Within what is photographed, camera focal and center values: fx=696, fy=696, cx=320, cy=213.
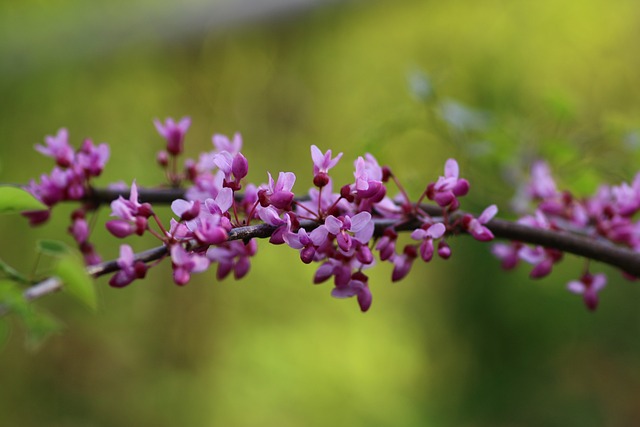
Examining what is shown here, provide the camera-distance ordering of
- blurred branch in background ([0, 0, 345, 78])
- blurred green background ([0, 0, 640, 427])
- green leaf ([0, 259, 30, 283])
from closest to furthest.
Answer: green leaf ([0, 259, 30, 283]) < blurred green background ([0, 0, 640, 427]) < blurred branch in background ([0, 0, 345, 78])

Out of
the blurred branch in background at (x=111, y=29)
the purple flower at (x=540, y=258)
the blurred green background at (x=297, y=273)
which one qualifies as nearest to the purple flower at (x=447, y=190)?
the purple flower at (x=540, y=258)

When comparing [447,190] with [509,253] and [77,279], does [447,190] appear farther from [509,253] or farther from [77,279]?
[77,279]

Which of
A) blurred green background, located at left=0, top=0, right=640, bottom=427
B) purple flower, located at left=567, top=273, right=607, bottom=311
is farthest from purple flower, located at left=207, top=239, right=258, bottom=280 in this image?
blurred green background, located at left=0, top=0, right=640, bottom=427

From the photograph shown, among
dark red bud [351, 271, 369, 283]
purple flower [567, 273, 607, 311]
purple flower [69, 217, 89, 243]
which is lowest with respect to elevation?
purple flower [567, 273, 607, 311]

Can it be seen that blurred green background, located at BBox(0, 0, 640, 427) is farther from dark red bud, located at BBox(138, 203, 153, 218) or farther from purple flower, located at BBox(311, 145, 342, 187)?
dark red bud, located at BBox(138, 203, 153, 218)

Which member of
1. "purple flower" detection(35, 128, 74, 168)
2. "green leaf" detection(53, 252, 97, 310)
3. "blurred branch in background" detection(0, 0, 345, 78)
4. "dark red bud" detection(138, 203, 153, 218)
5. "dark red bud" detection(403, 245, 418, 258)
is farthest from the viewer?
"blurred branch in background" detection(0, 0, 345, 78)

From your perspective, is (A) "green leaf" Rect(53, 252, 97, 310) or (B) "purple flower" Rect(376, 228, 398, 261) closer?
(A) "green leaf" Rect(53, 252, 97, 310)

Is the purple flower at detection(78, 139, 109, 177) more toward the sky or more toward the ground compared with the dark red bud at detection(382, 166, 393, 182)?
more toward the ground
